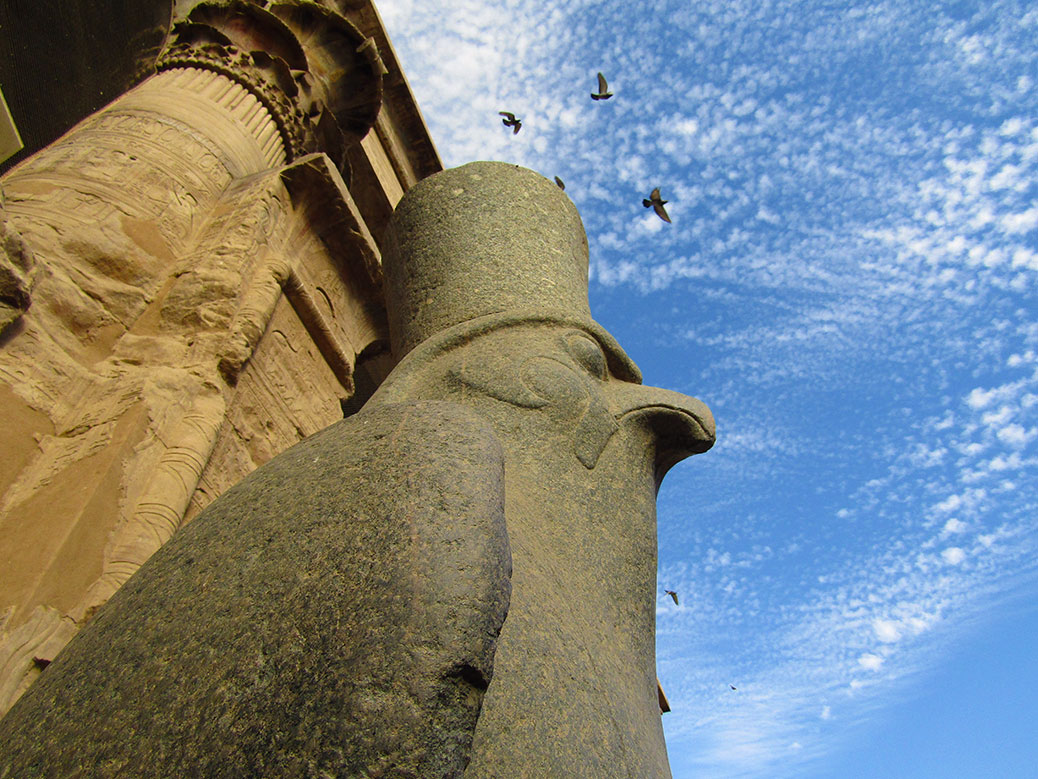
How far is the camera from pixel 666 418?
2.17 meters

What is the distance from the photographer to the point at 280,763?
2.70 ft

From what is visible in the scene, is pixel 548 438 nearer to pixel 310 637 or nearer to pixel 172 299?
pixel 310 637

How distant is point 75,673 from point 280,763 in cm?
44

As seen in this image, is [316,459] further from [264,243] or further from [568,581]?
[264,243]

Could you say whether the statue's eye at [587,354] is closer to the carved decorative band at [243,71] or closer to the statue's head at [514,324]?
the statue's head at [514,324]

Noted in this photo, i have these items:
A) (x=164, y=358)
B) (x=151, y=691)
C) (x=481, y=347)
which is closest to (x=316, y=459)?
(x=151, y=691)

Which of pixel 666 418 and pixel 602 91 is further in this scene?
pixel 602 91

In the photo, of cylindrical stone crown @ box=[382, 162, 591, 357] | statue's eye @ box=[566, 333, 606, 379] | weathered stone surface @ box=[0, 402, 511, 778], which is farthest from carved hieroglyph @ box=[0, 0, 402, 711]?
statue's eye @ box=[566, 333, 606, 379]

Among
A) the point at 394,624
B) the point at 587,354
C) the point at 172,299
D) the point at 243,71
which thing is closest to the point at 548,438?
the point at 587,354

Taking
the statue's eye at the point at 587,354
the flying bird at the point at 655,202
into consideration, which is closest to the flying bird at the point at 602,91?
the flying bird at the point at 655,202

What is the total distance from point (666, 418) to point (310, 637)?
1.42 m

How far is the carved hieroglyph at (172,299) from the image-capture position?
1937mm

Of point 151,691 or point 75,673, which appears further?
point 75,673

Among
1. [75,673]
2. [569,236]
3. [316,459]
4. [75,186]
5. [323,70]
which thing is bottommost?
[75,673]
